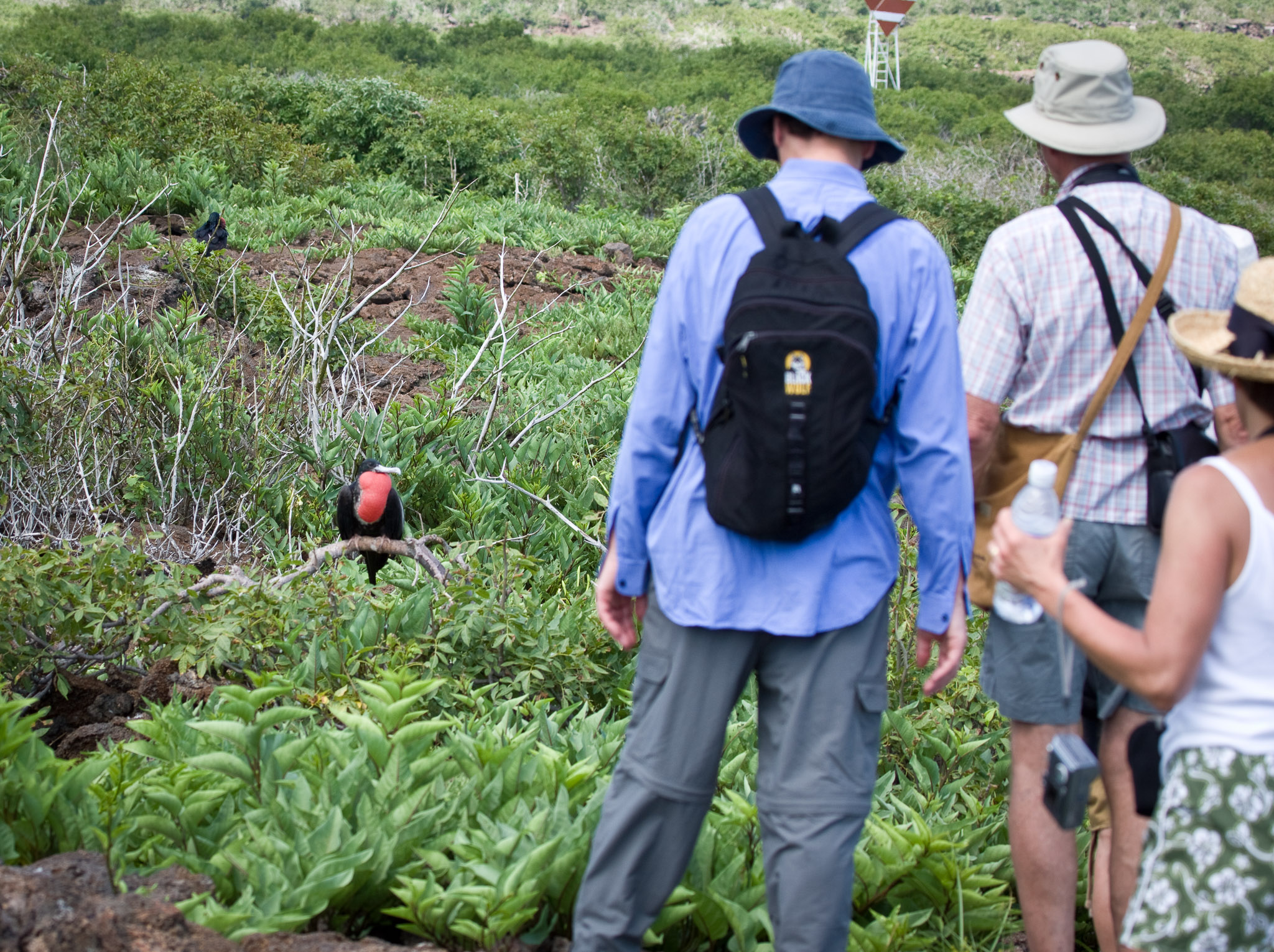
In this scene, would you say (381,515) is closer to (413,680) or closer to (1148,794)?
(413,680)

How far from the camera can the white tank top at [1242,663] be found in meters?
1.53

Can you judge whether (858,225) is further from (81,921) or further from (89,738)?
(89,738)

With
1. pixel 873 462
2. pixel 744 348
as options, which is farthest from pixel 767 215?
pixel 873 462

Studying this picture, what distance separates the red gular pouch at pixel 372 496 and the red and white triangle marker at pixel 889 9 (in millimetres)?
25824

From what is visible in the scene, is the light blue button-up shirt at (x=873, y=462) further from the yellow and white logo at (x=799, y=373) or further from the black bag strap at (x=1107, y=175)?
the black bag strap at (x=1107, y=175)

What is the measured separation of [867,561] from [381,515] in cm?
233

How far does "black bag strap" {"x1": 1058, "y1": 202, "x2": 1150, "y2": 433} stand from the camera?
2.09 metres

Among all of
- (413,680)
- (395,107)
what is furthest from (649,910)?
(395,107)

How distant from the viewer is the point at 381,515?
389 centimetres

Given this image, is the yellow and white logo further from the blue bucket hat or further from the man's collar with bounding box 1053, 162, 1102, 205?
the man's collar with bounding box 1053, 162, 1102, 205

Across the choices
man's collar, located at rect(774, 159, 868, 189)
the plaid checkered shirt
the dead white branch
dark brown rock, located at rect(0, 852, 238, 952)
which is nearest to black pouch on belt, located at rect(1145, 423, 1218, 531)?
the plaid checkered shirt

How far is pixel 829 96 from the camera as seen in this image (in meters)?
1.91

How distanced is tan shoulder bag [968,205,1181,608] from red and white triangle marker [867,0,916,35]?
26.9 m

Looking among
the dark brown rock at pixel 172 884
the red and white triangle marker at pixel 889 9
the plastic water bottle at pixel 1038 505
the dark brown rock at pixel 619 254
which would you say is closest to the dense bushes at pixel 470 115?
the red and white triangle marker at pixel 889 9
